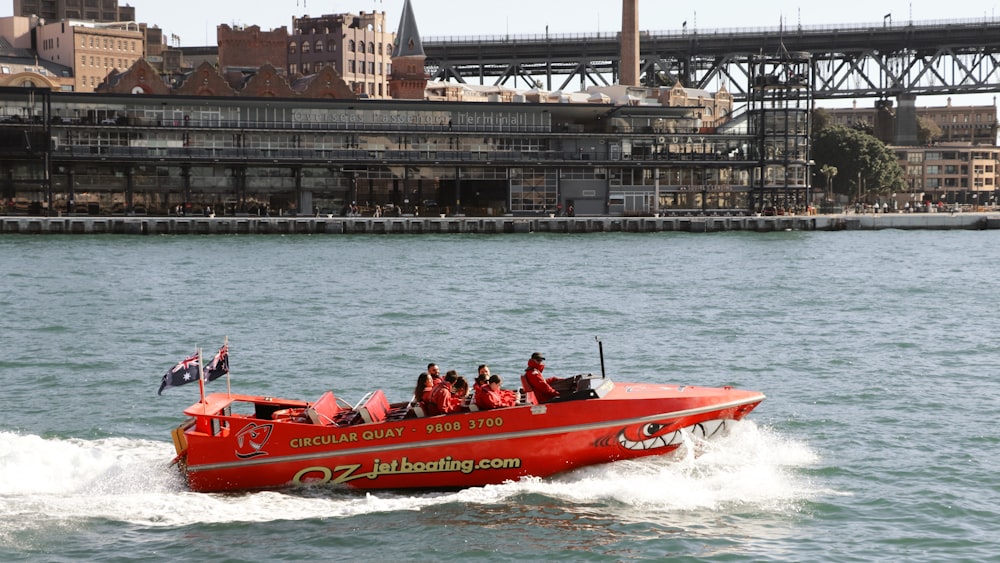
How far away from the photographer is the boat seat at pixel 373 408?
24.4 metres

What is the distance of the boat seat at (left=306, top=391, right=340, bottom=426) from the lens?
24.3 m

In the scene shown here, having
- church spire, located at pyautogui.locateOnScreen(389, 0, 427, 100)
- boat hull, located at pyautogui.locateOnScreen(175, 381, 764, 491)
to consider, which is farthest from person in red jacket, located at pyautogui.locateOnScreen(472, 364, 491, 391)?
church spire, located at pyautogui.locateOnScreen(389, 0, 427, 100)

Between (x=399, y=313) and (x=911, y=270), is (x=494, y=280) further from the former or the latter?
(x=911, y=270)

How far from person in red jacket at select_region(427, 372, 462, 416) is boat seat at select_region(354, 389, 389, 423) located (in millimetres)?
1064

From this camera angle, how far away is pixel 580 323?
49719 mm

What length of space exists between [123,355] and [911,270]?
5087cm

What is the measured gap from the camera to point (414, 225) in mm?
116938

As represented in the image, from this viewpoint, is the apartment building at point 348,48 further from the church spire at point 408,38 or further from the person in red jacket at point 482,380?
the person in red jacket at point 482,380

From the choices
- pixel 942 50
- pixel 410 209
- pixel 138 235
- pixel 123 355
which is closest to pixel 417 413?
pixel 123 355

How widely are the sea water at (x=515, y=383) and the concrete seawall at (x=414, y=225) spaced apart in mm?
31777

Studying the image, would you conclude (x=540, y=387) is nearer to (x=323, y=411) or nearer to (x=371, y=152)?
(x=323, y=411)

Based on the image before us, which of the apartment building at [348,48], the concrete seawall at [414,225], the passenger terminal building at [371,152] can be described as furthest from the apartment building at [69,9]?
the concrete seawall at [414,225]

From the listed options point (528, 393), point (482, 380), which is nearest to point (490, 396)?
point (482, 380)

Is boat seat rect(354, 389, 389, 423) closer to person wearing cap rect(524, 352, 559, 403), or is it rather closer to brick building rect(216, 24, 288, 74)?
person wearing cap rect(524, 352, 559, 403)
